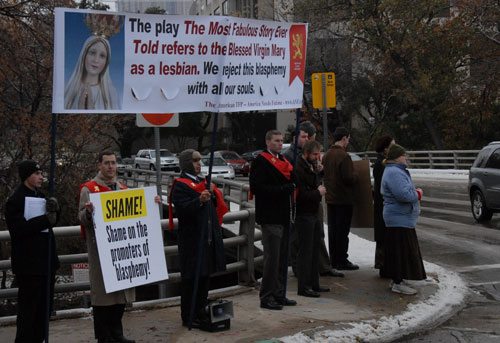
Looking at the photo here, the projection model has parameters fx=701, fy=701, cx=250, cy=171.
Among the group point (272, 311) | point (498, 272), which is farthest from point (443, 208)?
point (272, 311)

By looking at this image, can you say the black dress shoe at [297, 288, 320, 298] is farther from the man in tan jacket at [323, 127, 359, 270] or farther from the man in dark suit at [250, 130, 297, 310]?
the man in tan jacket at [323, 127, 359, 270]

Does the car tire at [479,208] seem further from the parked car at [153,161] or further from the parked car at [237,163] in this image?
the parked car at [153,161]

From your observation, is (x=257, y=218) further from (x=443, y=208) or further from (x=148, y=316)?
(x=443, y=208)

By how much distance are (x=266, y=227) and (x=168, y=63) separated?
2.21m

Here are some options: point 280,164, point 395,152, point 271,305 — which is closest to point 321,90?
point 395,152

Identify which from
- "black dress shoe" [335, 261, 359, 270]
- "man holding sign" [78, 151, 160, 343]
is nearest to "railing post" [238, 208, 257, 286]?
"black dress shoe" [335, 261, 359, 270]

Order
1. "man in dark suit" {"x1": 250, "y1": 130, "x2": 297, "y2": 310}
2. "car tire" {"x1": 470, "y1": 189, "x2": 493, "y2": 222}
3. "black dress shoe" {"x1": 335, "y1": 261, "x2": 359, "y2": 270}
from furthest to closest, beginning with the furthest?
"car tire" {"x1": 470, "y1": 189, "x2": 493, "y2": 222} → "black dress shoe" {"x1": 335, "y1": 261, "x2": 359, "y2": 270} → "man in dark suit" {"x1": 250, "y1": 130, "x2": 297, "y2": 310}

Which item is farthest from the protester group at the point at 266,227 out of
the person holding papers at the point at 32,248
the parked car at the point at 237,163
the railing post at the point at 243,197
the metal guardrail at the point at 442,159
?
the parked car at the point at 237,163

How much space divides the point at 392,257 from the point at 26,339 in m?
4.56

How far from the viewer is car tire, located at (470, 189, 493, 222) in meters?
16.0

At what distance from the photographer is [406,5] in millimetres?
37969

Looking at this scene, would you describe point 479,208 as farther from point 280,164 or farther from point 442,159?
point 442,159

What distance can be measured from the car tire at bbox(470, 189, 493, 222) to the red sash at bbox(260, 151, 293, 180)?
9593mm

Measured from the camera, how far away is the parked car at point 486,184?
15711mm
